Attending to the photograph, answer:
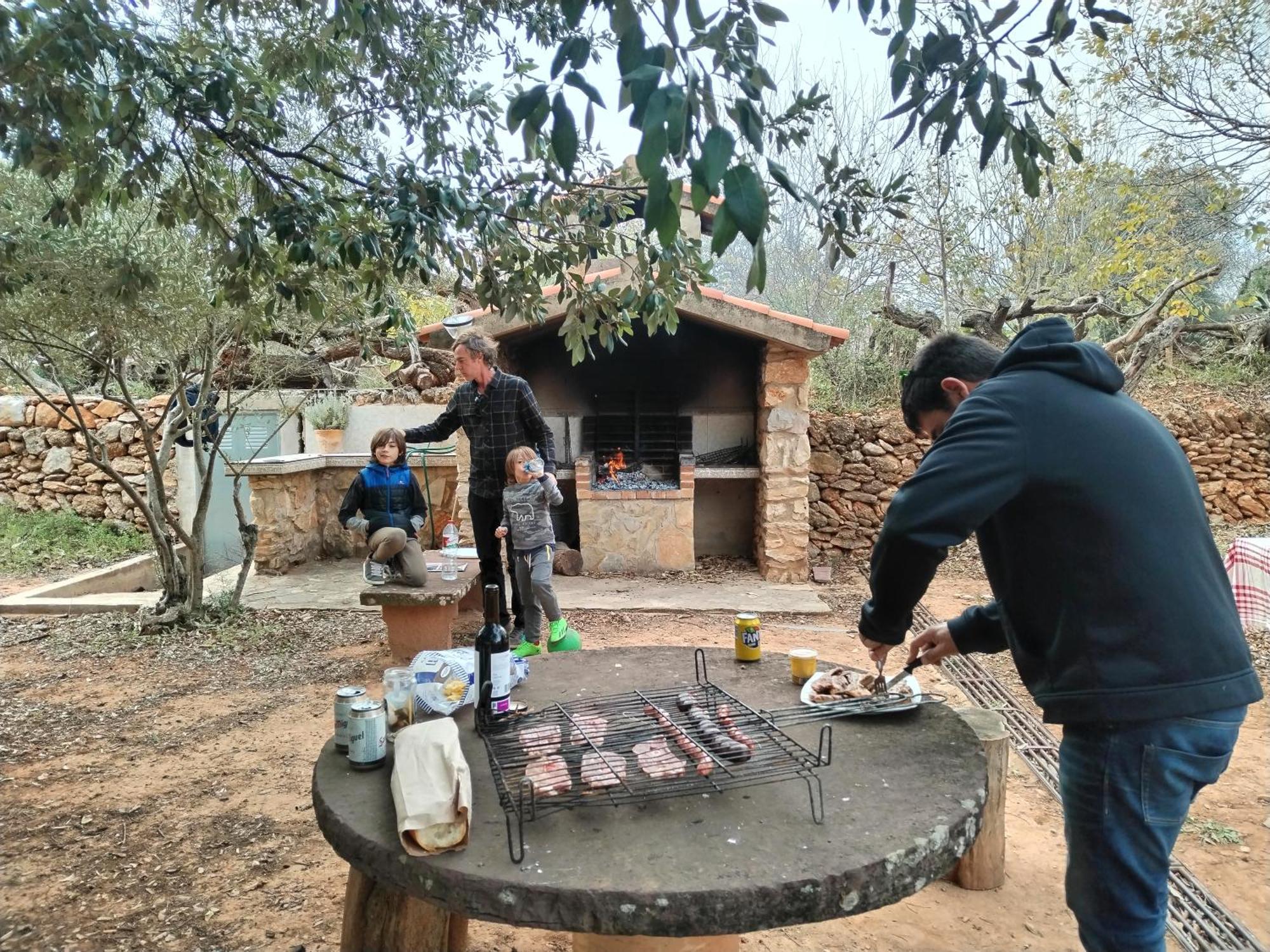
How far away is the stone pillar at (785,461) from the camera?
7121 millimetres

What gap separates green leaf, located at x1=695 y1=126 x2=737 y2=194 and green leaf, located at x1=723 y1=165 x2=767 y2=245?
0.02 m

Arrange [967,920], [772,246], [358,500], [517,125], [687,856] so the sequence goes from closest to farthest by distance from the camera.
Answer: [517,125]
[687,856]
[967,920]
[358,500]
[772,246]

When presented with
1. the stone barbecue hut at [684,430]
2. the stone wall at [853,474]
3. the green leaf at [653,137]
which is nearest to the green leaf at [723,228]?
the green leaf at [653,137]

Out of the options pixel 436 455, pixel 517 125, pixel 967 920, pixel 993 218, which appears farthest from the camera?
pixel 993 218

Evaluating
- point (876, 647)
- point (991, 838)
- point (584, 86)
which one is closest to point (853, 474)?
point (991, 838)

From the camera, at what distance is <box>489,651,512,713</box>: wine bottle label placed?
2.07 meters

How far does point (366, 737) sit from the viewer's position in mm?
1828

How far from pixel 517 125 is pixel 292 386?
11562 millimetres

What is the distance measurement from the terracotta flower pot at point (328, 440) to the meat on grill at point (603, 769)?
8.54 meters

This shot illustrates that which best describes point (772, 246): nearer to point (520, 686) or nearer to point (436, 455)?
point (436, 455)

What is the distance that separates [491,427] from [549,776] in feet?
11.5

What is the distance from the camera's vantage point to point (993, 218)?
11.1 meters

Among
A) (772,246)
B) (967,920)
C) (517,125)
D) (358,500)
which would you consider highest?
(772,246)

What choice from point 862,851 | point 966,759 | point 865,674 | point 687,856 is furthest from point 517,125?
point 865,674
